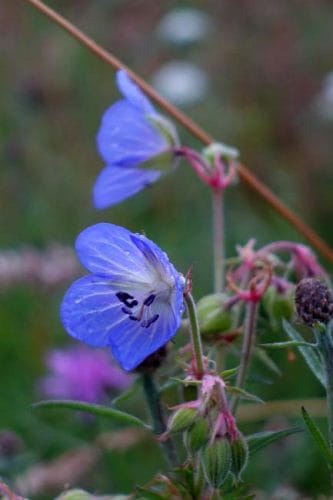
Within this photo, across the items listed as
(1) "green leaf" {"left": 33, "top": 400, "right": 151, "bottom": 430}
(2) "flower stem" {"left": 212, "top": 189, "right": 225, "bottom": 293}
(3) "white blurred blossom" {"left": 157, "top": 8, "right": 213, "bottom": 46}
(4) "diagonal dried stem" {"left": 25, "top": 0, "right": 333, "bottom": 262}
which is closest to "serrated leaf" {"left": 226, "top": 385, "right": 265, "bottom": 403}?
(1) "green leaf" {"left": 33, "top": 400, "right": 151, "bottom": 430}

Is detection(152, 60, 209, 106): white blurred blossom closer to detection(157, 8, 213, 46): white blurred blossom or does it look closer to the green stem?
detection(157, 8, 213, 46): white blurred blossom

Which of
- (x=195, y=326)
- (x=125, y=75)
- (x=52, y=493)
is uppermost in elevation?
(x=125, y=75)

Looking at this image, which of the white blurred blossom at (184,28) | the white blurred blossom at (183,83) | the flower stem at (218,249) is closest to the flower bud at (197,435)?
the flower stem at (218,249)

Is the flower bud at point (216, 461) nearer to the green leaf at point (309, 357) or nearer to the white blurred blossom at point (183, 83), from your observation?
the green leaf at point (309, 357)

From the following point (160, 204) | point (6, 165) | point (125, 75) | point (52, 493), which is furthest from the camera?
point (160, 204)

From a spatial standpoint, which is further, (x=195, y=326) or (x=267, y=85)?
(x=267, y=85)

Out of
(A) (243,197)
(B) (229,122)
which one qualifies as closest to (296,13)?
(B) (229,122)

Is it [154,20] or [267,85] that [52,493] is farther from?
[154,20]
